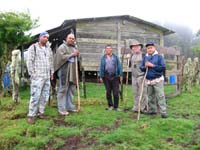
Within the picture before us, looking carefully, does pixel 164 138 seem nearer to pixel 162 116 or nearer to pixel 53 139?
pixel 162 116

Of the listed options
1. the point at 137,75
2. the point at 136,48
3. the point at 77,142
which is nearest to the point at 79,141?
the point at 77,142

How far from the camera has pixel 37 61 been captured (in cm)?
730

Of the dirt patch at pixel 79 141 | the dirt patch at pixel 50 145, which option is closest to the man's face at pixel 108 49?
the dirt patch at pixel 79 141

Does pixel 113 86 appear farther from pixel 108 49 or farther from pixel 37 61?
pixel 37 61

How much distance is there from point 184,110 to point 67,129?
3935 millimetres

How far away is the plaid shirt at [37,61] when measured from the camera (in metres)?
7.21

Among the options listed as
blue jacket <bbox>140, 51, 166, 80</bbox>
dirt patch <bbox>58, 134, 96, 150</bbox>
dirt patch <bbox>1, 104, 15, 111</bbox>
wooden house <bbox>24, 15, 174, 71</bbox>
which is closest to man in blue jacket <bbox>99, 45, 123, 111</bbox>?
blue jacket <bbox>140, 51, 166, 80</bbox>

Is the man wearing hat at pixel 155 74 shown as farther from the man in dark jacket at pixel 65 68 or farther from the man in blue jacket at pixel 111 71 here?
the man in dark jacket at pixel 65 68

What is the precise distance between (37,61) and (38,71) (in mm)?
241

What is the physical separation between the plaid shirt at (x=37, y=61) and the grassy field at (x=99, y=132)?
3.68 ft

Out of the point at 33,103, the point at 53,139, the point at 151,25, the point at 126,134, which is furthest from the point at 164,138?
the point at 151,25

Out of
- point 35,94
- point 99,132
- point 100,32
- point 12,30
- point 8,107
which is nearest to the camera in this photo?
point 99,132

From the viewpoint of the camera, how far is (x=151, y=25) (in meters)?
20.3

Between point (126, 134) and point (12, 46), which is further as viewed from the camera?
A: point (12, 46)
